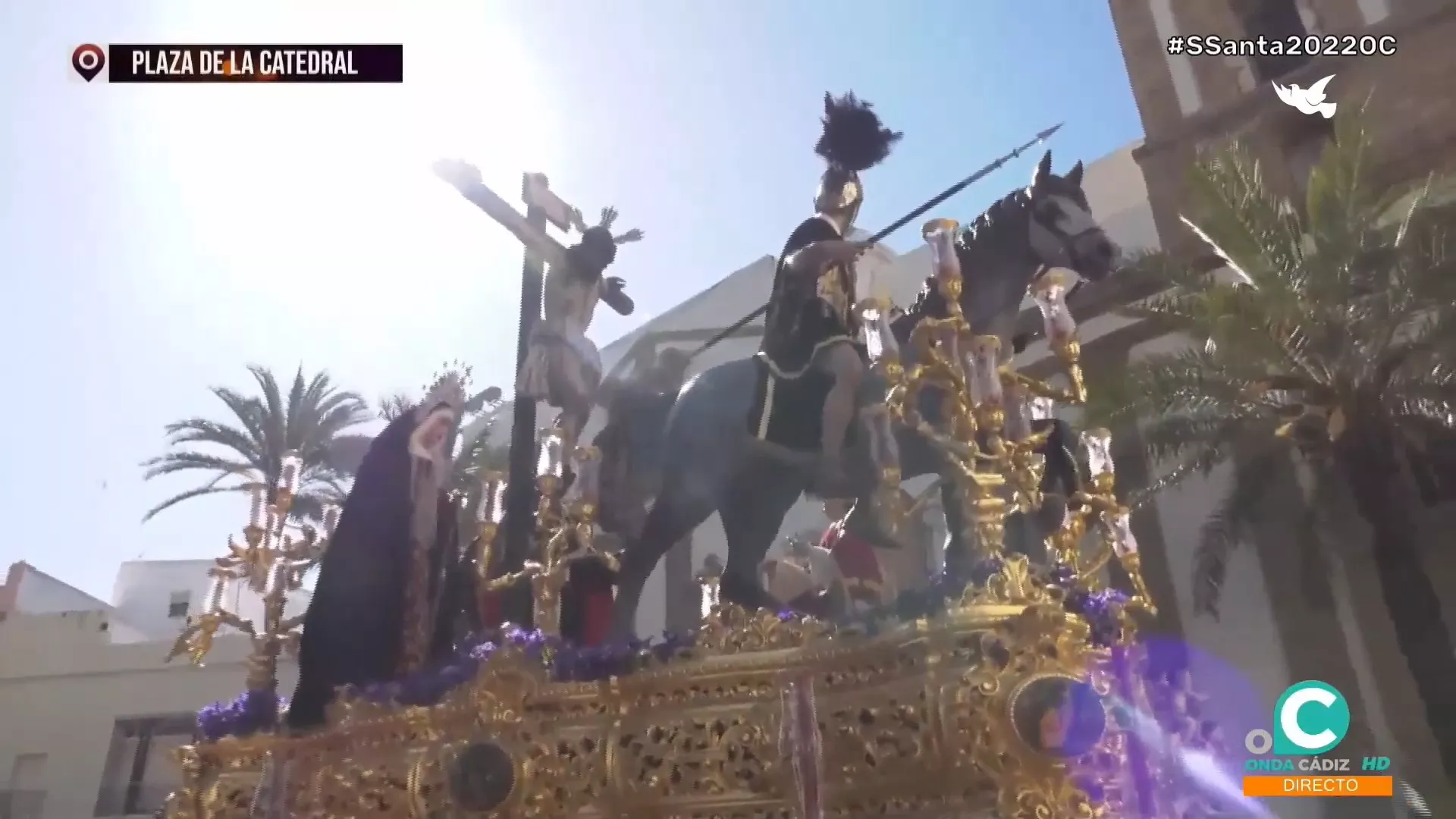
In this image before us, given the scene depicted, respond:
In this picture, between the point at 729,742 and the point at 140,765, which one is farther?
the point at 140,765

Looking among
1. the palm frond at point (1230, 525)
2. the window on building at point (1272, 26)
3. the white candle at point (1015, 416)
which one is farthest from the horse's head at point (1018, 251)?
the window on building at point (1272, 26)

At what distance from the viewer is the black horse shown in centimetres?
641

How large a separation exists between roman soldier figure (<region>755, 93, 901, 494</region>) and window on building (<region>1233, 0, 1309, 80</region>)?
13.3 meters

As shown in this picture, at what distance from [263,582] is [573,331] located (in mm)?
3083

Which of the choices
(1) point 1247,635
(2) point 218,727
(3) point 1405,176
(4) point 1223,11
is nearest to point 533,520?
(2) point 218,727

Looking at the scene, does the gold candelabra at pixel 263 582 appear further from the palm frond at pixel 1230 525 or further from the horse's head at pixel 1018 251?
the palm frond at pixel 1230 525

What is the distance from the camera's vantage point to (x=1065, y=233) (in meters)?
6.59

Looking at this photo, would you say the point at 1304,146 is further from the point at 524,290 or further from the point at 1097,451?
the point at 524,290

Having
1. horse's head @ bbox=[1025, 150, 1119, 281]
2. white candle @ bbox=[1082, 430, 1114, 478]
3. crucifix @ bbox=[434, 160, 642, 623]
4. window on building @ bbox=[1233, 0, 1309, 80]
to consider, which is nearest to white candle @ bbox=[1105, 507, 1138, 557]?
white candle @ bbox=[1082, 430, 1114, 478]

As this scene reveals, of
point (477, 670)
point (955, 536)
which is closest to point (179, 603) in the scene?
point (477, 670)

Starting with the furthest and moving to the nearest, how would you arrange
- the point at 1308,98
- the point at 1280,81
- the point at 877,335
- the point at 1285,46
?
the point at 1285,46
the point at 1280,81
the point at 1308,98
the point at 877,335

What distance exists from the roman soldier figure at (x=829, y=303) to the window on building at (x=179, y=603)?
74.9ft

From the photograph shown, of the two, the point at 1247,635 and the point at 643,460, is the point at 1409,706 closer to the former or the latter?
the point at 1247,635

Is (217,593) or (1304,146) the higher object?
(1304,146)
